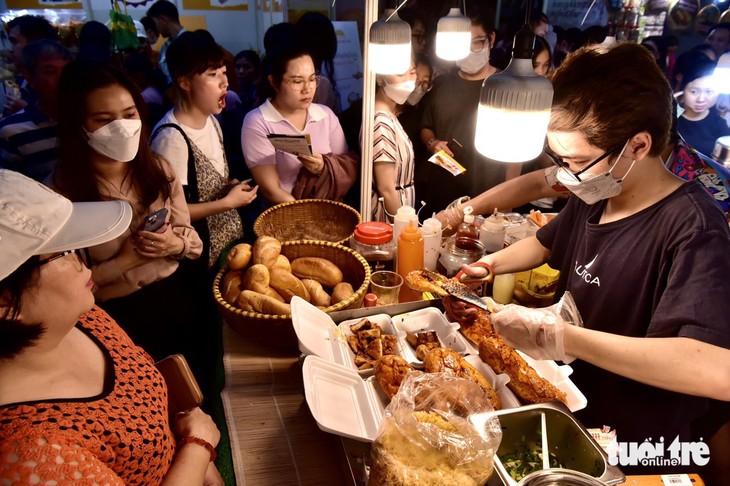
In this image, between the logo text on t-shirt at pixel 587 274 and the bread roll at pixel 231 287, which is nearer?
the logo text on t-shirt at pixel 587 274

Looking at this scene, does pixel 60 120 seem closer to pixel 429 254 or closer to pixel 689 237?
pixel 429 254

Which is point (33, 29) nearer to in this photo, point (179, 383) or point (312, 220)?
point (312, 220)

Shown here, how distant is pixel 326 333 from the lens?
6.40 feet

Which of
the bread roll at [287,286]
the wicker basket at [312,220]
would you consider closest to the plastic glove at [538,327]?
the bread roll at [287,286]

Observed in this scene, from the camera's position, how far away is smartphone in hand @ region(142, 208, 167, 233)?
93.9 inches

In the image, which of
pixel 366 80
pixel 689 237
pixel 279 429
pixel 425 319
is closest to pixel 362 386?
pixel 279 429

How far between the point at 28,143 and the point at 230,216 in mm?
1562

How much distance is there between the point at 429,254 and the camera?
8.40 ft

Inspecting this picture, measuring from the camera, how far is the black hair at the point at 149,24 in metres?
6.10

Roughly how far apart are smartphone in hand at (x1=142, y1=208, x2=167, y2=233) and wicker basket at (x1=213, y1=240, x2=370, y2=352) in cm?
44

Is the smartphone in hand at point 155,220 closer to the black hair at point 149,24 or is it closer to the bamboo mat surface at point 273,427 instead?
the bamboo mat surface at point 273,427

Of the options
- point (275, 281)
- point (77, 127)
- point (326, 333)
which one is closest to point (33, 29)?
point (77, 127)

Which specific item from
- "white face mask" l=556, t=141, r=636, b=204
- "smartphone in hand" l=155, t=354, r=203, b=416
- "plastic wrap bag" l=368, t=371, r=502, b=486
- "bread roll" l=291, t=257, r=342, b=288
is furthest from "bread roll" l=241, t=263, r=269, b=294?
"white face mask" l=556, t=141, r=636, b=204

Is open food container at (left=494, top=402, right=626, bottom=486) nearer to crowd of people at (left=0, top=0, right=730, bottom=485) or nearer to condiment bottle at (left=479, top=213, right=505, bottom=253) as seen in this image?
crowd of people at (left=0, top=0, right=730, bottom=485)
